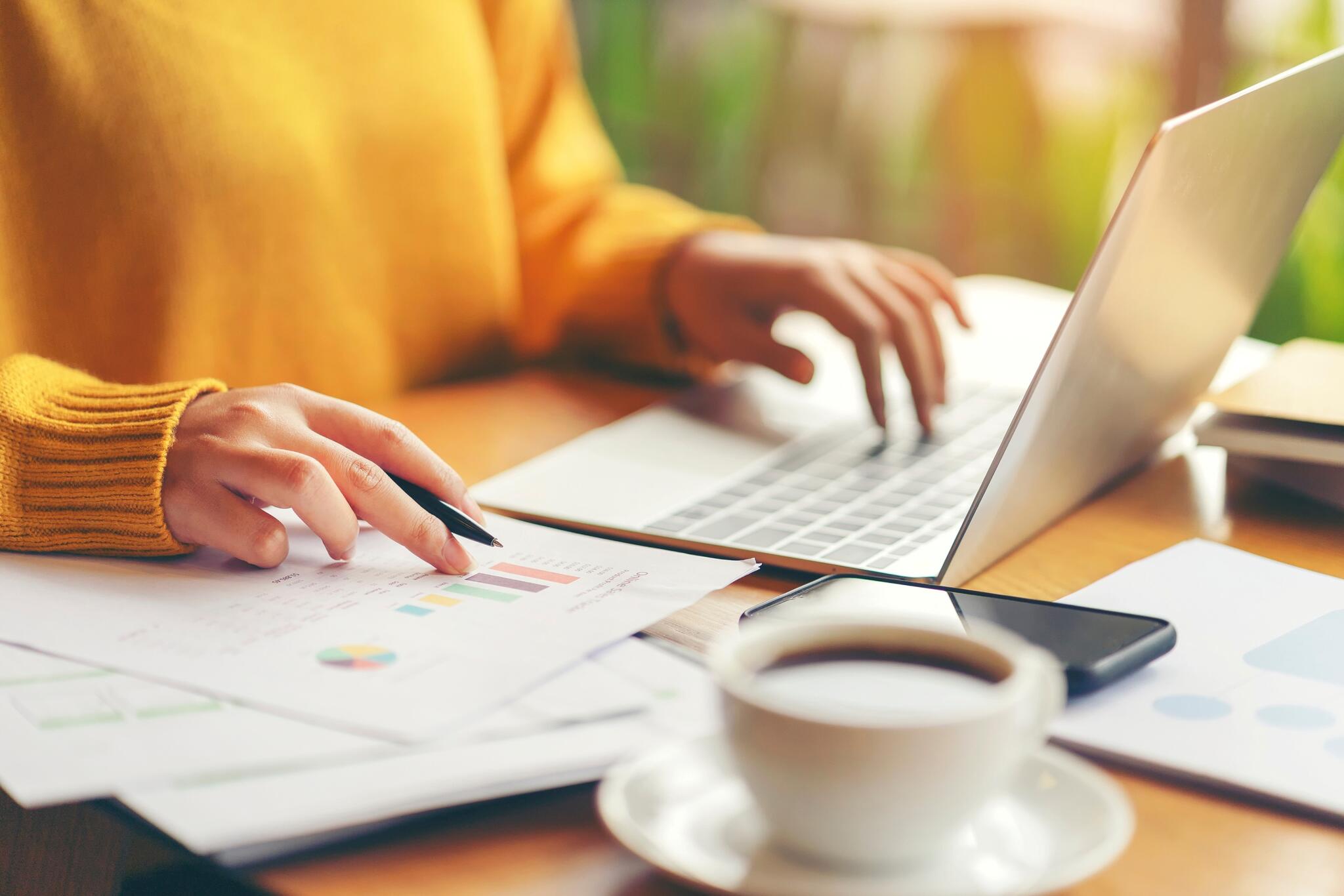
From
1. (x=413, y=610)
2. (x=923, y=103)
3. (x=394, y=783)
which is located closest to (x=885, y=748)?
(x=394, y=783)

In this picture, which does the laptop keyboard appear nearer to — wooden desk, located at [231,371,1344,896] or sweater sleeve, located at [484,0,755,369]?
wooden desk, located at [231,371,1344,896]

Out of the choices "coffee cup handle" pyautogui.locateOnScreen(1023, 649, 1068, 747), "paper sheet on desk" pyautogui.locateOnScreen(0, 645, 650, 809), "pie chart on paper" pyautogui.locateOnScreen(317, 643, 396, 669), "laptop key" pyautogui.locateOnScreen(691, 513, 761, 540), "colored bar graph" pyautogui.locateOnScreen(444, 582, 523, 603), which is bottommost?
"paper sheet on desk" pyautogui.locateOnScreen(0, 645, 650, 809)

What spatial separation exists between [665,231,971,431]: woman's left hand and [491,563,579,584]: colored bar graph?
0.34 meters

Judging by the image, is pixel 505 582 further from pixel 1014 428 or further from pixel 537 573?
pixel 1014 428

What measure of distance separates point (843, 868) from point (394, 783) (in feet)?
0.44

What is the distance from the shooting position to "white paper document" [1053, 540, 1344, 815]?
405mm

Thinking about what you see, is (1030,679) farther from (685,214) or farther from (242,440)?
(685,214)

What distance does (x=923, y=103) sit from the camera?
2.35 m

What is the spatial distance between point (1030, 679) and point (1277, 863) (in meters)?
0.11

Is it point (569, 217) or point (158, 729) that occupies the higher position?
point (569, 217)

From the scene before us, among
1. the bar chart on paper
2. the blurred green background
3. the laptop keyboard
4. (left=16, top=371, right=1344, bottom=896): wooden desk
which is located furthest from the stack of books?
the blurred green background

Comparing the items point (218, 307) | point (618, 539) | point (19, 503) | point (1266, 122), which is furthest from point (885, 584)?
point (218, 307)

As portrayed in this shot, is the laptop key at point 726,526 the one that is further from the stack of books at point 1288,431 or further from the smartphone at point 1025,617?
the stack of books at point 1288,431

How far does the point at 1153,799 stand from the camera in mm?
397
